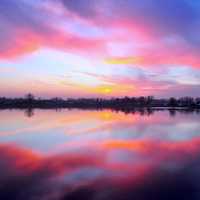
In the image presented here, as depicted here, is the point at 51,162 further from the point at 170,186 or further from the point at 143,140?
the point at 143,140

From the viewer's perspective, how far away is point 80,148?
1266 centimetres

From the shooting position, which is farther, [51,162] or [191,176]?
[51,162]

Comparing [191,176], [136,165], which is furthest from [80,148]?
[191,176]

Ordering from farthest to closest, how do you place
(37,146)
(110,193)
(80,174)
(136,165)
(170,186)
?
A: (37,146), (136,165), (80,174), (170,186), (110,193)

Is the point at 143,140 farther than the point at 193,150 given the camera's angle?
Yes

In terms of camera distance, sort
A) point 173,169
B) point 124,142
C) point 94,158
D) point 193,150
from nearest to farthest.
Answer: point 173,169
point 94,158
point 193,150
point 124,142

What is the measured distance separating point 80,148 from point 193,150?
525 cm

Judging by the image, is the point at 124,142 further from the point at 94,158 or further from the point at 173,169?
the point at 173,169

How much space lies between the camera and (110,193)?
6426mm

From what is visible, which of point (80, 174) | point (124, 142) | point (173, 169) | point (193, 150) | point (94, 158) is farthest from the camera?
point (124, 142)

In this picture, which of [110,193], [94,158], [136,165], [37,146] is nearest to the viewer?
[110,193]

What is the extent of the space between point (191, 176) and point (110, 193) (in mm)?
2824

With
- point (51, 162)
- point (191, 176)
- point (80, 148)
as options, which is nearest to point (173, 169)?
point (191, 176)

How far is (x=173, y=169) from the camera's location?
28.6 ft
